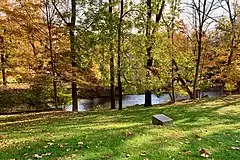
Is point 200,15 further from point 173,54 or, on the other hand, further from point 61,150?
point 61,150

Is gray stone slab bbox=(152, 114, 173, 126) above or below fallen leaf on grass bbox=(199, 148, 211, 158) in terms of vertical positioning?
above

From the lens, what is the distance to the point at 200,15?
15.9 metres

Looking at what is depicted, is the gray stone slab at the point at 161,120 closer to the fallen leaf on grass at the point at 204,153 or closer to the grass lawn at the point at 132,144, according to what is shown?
the grass lawn at the point at 132,144

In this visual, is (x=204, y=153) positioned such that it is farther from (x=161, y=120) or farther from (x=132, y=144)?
(x=161, y=120)

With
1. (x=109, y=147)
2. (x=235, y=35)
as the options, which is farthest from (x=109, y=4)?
(x=235, y=35)

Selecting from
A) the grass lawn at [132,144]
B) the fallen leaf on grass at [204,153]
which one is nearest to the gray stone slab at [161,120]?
the grass lawn at [132,144]

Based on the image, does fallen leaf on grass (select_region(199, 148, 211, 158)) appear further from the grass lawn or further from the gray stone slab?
the gray stone slab

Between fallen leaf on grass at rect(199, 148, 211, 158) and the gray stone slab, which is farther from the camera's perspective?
the gray stone slab

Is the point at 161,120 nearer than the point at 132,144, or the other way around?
the point at 132,144

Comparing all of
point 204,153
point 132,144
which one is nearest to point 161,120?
point 132,144

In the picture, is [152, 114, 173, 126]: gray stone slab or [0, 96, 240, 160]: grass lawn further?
[152, 114, 173, 126]: gray stone slab

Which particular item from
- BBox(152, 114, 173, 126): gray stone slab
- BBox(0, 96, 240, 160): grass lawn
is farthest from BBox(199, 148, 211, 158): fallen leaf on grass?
BBox(152, 114, 173, 126): gray stone slab

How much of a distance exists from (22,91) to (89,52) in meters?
8.56

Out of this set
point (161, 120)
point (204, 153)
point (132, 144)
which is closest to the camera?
point (204, 153)
